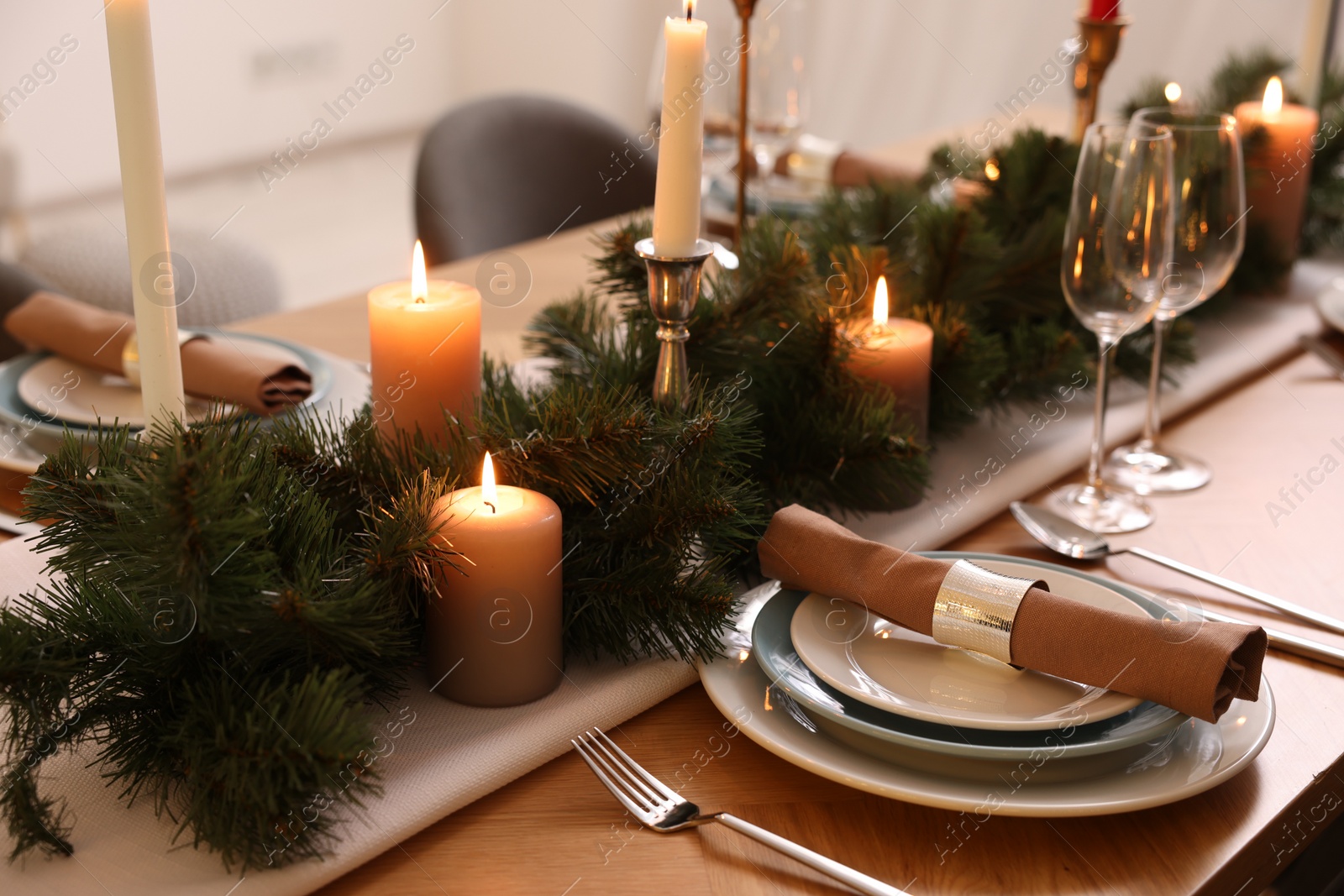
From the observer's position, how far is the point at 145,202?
21.5 inches

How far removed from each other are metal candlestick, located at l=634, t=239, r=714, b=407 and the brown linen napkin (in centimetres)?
10

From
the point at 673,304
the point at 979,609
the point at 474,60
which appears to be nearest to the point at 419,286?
the point at 673,304

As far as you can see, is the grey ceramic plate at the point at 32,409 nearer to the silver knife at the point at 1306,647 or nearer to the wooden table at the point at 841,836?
the wooden table at the point at 841,836

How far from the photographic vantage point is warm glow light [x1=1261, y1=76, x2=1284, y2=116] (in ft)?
4.12

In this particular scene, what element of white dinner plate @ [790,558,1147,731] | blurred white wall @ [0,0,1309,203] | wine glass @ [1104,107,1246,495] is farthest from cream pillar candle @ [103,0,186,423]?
blurred white wall @ [0,0,1309,203]

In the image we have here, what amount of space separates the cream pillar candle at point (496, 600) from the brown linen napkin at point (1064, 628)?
0.45 feet

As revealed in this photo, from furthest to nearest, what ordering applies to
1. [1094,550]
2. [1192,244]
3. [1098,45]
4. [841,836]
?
[1098,45] → [1192,244] → [1094,550] → [841,836]

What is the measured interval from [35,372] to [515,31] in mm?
3873

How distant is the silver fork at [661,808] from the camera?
1.61 feet

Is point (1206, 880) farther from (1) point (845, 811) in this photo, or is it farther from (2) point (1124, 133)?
(2) point (1124, 133)

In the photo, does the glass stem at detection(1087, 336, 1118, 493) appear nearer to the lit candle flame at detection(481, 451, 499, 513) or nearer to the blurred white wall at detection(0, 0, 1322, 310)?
the lit candle flame at detection(481, 451, 499, 513)

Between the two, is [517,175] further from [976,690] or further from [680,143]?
[976,690]

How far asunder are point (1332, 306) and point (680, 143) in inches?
33.8

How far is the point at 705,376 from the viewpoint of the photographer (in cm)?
78
